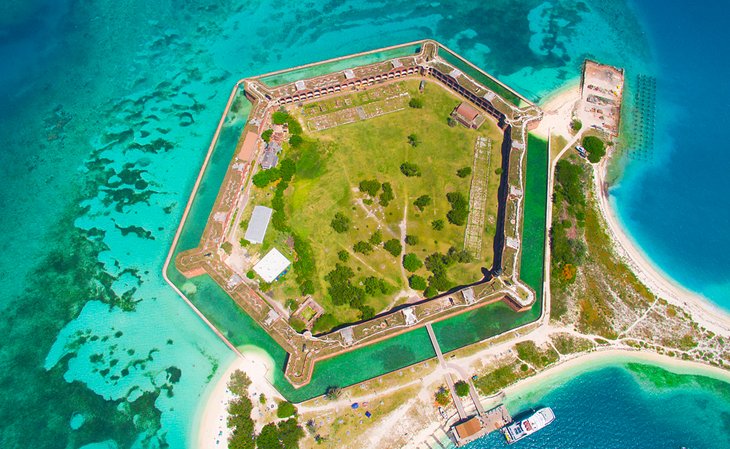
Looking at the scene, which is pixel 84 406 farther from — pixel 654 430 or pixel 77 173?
pixel 654 430

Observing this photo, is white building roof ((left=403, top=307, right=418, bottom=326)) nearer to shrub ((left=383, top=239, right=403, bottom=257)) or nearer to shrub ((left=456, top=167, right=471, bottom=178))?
shrub ((left=383, top=239, right=403, bottom=257))

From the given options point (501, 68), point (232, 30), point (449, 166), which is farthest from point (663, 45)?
point (232, 30)

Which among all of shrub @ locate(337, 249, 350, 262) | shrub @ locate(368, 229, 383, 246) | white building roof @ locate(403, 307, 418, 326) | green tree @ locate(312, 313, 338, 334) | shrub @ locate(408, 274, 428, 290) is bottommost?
green tree @ locate(312, 313, 338, 334)

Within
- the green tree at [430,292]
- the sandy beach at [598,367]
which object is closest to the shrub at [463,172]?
the green tree at [430,292]

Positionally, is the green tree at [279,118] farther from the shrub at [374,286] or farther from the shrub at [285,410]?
the shrub at [285,410]

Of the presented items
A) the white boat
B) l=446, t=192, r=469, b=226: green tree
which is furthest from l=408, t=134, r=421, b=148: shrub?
the white boat

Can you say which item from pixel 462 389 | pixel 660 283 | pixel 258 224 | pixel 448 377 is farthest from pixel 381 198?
pixel 660 283
